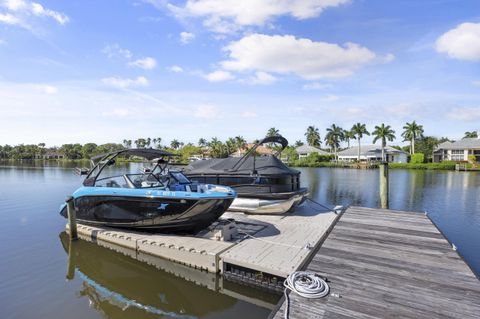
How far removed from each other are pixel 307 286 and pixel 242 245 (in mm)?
2777

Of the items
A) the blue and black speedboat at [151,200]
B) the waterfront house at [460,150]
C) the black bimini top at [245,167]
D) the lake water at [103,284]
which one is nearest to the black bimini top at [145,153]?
the blue and black speedboat at [151,200]

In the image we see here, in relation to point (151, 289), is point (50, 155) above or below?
above

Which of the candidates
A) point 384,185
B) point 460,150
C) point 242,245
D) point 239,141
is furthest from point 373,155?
point 242,245

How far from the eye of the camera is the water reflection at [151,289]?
584 centimetres

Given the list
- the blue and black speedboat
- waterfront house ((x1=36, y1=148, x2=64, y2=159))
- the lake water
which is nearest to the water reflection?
the lake water

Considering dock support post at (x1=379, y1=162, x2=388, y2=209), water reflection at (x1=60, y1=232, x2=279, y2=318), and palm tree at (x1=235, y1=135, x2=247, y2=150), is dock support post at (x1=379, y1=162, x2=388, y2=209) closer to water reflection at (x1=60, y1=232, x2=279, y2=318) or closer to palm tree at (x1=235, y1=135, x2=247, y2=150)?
water reflection at (x1=60, y1=232, x2=279, y2=318)

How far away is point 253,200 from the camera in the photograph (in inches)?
427

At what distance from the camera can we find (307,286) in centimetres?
463

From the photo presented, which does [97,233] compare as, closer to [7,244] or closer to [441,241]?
[7,244]

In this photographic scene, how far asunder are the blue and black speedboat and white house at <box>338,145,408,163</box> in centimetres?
6061

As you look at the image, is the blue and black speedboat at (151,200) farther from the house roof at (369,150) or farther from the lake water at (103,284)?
the house roof at (369,150)

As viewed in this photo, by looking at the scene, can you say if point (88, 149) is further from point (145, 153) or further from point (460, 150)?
point (460, 150)

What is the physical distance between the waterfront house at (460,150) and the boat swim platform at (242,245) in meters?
58.6

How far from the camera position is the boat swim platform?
6.20 metres
